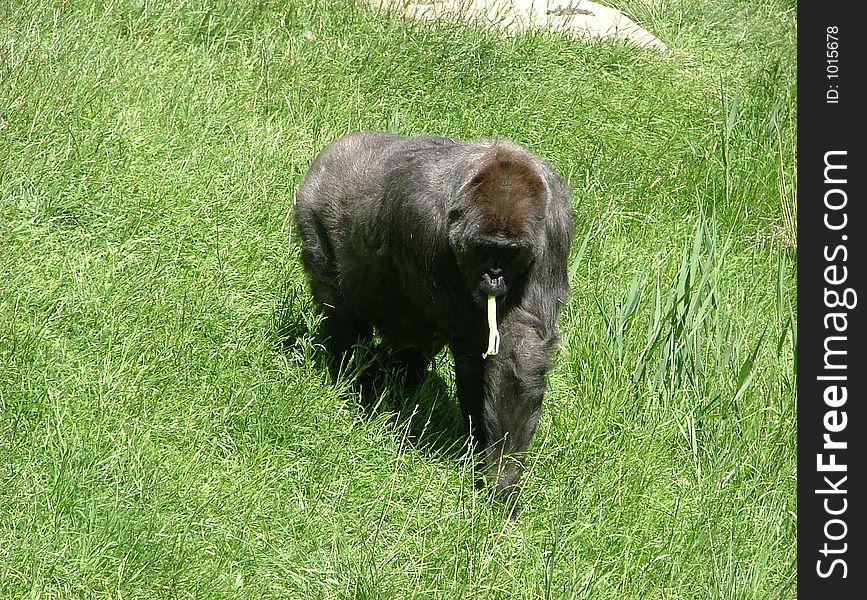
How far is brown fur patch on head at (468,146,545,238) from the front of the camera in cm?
385

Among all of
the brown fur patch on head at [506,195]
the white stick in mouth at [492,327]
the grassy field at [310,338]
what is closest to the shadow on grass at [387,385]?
the grassy field at [310,338]

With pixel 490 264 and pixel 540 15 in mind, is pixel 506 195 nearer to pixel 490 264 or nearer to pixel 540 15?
pixel 490 264

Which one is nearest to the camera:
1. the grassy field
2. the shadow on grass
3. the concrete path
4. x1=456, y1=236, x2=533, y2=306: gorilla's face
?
the grassy field

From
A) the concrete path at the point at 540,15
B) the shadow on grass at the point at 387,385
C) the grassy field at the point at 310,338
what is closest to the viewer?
the grassy field at the point at 310,338

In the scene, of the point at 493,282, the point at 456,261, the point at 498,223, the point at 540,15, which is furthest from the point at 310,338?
the point at 540,15

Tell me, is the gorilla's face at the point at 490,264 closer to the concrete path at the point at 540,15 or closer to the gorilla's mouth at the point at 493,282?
the gorilla's mouth at the point at 493,282

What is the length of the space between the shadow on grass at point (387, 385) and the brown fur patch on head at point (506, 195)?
102 centimetres

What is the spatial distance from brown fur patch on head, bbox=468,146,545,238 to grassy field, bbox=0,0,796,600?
3.23 feet

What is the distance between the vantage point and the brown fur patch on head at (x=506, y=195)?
385 cm

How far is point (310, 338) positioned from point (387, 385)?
396mm

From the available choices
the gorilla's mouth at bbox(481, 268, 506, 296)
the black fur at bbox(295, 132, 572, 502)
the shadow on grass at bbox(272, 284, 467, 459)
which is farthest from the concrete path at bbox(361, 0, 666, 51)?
the gorilla's mouth at bbox(481, 268, 506, 296)

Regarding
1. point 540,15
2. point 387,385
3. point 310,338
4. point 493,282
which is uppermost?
point 540,15

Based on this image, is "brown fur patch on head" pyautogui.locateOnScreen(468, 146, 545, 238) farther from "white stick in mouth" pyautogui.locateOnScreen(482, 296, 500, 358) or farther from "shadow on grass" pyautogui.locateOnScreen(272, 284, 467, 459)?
"shadow on grass" pyautogui.locateOnScreen(272, 284, 467, 459)

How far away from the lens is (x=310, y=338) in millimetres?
4922
